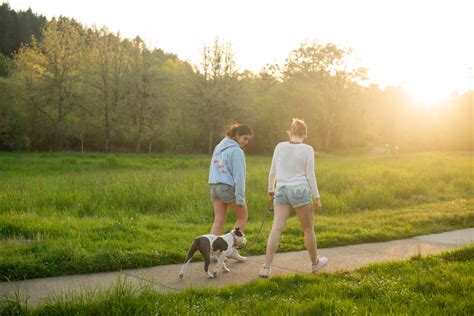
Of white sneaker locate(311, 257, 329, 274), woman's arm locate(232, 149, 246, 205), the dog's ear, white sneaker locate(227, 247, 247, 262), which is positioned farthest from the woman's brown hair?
white sneaker locate(311, 257, 329, 274)

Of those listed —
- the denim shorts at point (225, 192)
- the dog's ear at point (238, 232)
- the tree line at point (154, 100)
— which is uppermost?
the tree line at point (154, 100)

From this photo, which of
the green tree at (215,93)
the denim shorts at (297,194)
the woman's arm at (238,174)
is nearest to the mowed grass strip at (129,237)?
the woman's arm at (238,174)

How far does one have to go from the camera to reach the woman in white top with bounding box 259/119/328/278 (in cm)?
685

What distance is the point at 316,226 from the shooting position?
10742 millimetres

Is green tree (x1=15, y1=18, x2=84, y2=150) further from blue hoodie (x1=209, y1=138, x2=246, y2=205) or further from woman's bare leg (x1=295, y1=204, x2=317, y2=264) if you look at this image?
woman's bare leg (x1=295, y1=204, x2=317, y2=264)

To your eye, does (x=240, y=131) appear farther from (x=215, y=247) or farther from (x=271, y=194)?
(x=215, y=247)

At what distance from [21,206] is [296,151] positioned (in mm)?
7533

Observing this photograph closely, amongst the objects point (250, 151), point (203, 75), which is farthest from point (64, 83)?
point (250, 151)

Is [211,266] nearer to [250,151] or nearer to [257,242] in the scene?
[257,242]

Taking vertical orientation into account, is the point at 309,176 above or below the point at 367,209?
above

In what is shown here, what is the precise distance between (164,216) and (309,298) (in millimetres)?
6571

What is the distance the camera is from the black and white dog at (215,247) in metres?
6.59

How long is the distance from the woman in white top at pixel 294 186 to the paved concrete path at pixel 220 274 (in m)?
0.48

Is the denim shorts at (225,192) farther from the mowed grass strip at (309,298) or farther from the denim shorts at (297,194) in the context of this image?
the mowed grass strip at (309,298)
